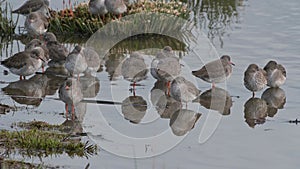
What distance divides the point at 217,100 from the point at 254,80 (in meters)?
0.79

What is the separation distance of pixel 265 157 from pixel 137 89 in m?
4.36

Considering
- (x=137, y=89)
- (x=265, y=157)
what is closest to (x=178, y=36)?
(x=137, y=89)

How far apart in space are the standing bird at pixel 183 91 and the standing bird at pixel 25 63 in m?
3.24

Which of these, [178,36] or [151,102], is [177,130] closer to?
[151,102]

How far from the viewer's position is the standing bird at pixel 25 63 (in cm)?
1436

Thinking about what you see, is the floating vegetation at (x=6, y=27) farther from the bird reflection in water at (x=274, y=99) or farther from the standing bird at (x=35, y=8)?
the bird reflection in water at (x=274, y=99)

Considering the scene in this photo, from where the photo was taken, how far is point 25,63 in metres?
14.4

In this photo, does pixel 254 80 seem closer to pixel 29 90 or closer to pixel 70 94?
pixel 70 94

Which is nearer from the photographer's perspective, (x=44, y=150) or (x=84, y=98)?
(x=44, y=150)

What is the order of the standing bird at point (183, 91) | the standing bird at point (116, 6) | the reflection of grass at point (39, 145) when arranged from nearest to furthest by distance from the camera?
the reflection of grass at point (39, 145) → the standing bird at point (183, 91) → the standing bird at point (116, 6)

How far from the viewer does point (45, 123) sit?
1118cm

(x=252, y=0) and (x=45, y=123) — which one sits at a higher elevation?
(x=252, y=0)

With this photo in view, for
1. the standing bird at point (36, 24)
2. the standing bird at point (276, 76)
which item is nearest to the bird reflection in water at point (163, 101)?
the standing bird at point (276, 76)

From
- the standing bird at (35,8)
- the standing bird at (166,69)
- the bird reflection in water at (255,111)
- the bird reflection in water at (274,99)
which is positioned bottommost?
the bird reflection in water at (255,111)
